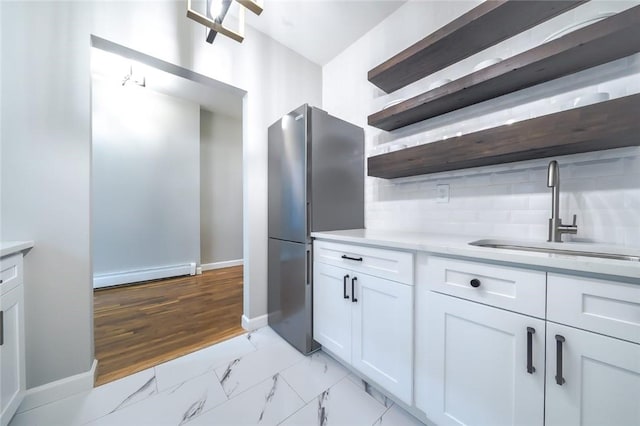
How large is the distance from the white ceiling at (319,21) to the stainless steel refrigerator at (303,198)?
930mm

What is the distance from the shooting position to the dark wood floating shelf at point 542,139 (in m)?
0.86

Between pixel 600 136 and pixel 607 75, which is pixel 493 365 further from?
pixel 607 75

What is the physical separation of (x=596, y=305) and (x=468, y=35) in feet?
4.87

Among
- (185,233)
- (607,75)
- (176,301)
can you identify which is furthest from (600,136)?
(185,233)

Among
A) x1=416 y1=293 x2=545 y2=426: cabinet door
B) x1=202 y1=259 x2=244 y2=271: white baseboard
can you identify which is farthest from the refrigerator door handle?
x1=202 y1=259 x2=244 y2=271: white baseboard

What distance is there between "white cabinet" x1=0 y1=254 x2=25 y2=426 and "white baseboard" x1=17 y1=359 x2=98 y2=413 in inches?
4.0

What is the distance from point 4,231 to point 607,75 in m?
3.06

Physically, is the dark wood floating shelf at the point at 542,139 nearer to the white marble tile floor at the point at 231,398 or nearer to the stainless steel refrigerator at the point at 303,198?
the stainless steel refrigerator at the point at 303,198

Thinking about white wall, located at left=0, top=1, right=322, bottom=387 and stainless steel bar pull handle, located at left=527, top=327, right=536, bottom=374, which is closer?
stainless steel bar pull handle, located at left=527, top=327, right=536, bottom=374

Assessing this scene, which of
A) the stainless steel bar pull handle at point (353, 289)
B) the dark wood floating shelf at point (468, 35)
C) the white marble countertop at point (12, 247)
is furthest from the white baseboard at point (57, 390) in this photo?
the dark wood floating shelf at point (468, 35)

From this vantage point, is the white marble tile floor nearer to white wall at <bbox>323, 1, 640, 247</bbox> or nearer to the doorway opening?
the doorway opening

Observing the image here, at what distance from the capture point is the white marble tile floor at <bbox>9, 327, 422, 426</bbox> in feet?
3.71

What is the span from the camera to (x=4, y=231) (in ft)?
3.79

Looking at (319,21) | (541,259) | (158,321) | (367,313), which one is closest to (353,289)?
(367,313)
